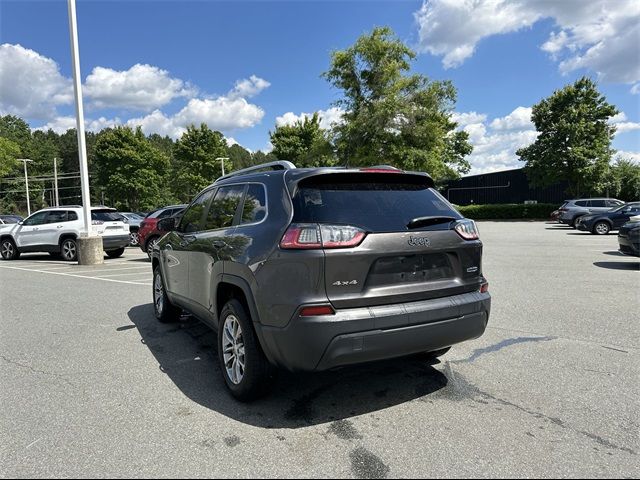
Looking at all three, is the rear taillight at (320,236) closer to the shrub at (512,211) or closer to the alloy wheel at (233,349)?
the alloy wheel at (233,349)

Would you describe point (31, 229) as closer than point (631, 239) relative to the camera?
No

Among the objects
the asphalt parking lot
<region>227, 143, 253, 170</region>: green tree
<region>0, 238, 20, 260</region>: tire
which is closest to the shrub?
<region>0, 238, 20, 260</region>: tire

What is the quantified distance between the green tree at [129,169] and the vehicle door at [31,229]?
39.4 meters

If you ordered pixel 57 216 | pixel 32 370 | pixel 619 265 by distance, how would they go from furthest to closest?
pixel 57 216
pixel 619 265
pixel 32 370

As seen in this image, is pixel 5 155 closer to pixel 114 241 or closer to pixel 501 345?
pixel 114 241

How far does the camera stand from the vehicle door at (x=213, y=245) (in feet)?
12.6

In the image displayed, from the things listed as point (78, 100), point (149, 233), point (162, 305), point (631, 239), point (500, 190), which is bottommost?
point (162, 305)

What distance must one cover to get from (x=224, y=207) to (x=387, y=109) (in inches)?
1039

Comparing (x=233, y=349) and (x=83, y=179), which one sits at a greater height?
(x=83, y=179)

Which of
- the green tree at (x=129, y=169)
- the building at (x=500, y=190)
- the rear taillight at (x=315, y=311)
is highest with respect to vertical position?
the green tree at (x=129, y=169)

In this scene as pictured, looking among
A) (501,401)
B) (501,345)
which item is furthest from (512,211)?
(501,401)

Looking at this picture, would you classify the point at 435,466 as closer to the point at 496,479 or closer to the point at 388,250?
the point at 496,479

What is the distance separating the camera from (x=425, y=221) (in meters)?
3.38

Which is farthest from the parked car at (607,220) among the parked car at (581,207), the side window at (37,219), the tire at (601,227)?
the side window at (37,219)
